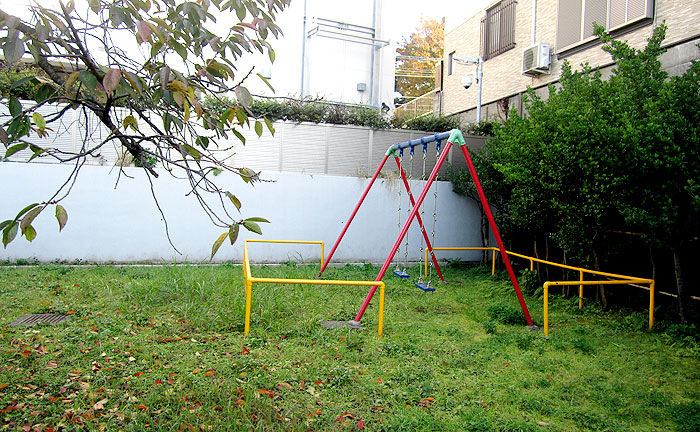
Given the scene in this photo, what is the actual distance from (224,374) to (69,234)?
21.8 ft

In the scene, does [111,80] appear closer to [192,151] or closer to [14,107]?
[192,151]

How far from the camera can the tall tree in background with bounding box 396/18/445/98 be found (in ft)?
94.6

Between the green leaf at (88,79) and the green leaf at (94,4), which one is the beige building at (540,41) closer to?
the green leaf at (94,4)

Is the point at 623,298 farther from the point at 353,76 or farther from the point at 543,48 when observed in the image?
the point at 353,76

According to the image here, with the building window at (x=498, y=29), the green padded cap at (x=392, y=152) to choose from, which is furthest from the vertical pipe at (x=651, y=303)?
the building window at (x=498, y=29)

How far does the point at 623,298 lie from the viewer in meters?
7.59

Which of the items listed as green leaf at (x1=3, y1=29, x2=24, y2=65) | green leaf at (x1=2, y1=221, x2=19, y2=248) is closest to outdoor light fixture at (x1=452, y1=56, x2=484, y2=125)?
green leaf at (x1=3, y1=29, x2=24, y2=65)

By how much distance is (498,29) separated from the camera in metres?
13.3

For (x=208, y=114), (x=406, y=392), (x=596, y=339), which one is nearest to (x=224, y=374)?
(x=406, y=392)

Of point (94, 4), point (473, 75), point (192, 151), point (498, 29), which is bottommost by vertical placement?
point (192, 151)

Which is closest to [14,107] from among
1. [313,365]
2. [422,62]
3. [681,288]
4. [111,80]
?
[111,80]

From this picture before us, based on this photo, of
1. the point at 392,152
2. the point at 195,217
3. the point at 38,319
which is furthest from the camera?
the point at 195,217

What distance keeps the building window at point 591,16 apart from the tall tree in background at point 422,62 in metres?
18.0

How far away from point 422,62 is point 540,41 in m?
18.3
